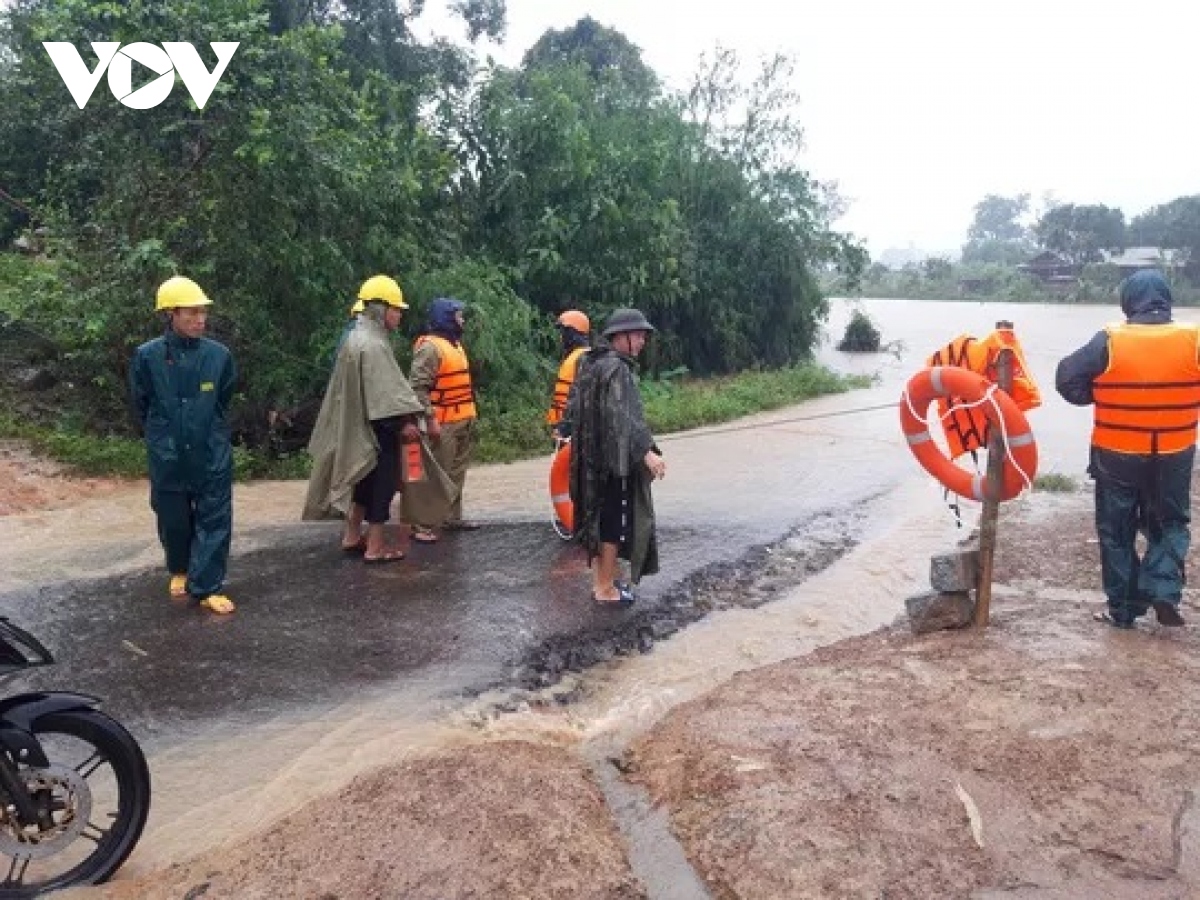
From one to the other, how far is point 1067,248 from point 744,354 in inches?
1720

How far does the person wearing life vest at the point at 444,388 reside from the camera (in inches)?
264

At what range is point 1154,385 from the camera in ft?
16.0

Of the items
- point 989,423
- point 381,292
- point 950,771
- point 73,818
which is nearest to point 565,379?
point 381,292

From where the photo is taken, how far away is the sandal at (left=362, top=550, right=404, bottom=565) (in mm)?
6461

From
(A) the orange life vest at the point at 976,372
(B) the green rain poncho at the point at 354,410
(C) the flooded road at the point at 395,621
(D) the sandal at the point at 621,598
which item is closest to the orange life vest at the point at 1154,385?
(A) the orange life vest at the point at 976,372

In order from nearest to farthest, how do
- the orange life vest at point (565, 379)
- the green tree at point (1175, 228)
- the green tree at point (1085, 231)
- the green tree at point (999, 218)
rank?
the orange life vest at point (565, 379), the green tree at point (1175, 228), the green tree at point (1085, 231), the green tree at point (999, 218)

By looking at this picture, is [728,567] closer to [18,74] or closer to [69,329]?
[69,329]

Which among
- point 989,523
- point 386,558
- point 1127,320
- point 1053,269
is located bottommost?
point 386,558

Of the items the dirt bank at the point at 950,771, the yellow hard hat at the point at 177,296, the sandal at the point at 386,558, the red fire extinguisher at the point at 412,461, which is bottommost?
the dirt bank at the point at 950,771

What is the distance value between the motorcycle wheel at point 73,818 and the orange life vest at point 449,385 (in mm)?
3884

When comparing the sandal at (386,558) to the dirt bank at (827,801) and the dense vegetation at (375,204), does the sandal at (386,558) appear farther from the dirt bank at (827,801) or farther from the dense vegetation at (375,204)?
the dense vegetation at (375,204)

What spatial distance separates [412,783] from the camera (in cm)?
352

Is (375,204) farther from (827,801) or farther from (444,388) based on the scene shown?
(827,801)

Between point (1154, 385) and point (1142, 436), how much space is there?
0.25 m
